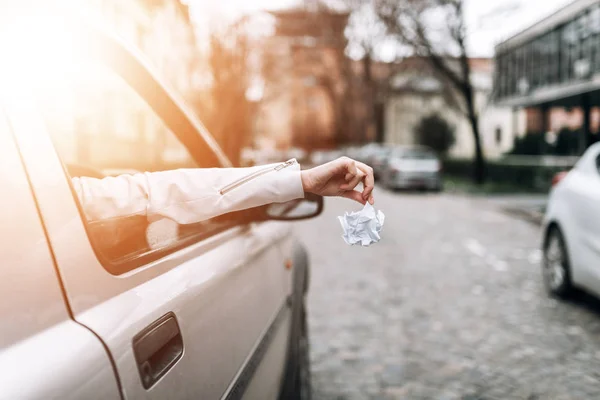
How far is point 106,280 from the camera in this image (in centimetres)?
147

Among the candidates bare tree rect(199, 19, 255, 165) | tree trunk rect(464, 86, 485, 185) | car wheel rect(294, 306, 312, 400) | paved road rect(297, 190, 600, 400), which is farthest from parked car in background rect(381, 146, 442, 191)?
car wheel rect(294, 306, 312, 400)

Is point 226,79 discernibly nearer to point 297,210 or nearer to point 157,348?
point 297,210

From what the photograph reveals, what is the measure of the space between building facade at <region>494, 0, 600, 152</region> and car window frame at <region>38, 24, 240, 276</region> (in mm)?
23651

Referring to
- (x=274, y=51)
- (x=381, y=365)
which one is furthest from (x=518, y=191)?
(x=381, y=365)

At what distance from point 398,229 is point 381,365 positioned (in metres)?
8.45

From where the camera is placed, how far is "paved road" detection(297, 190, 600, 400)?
4320 mm

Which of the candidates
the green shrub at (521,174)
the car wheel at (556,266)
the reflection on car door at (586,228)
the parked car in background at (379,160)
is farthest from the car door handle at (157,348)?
the parked car in background at (379,160)

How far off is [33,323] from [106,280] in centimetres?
27

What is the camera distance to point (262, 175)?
1910mm

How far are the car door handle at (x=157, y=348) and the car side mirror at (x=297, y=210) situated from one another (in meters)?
1.22

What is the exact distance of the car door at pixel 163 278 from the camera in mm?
1356

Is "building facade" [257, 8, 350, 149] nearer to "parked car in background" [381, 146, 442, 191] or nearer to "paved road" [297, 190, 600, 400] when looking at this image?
"parked car in background" [381, 146, 442, 191]

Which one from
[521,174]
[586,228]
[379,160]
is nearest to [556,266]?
[586,228]

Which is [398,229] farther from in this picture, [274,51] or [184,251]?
[274,51]
